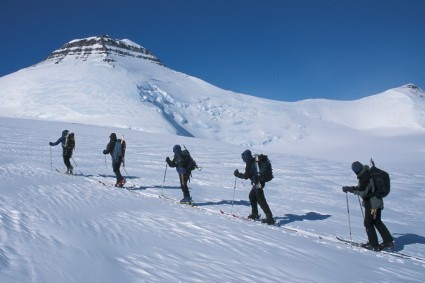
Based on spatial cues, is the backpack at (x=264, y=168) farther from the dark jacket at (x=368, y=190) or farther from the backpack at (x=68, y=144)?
the backpack at (x=68, y=144)

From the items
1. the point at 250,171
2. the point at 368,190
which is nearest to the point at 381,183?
the point at 368,190

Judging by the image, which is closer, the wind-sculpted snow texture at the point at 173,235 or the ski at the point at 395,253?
the wind-sculpted snow texture at the point at 173,235

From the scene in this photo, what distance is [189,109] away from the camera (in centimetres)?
7838

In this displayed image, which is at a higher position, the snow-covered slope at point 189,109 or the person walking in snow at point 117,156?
the snow-covered slope at point 189,109

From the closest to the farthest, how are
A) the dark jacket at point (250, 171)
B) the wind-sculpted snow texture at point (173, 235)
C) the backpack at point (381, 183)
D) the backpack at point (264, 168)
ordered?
the wind-sculpted snow texture at point (173, 235) → the backpack at point (381, 183) → the backpack at point (264, 168) → the dark jacket at point (250, 171)

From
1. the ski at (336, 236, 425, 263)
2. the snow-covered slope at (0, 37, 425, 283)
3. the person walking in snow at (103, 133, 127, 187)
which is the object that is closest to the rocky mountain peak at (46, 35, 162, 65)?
the snow-covered slope at (0, 37, 425, 283)

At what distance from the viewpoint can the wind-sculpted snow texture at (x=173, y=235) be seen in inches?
164

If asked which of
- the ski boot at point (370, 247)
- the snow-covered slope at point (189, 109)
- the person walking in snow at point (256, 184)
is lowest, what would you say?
the ski boot at point (370, 247)

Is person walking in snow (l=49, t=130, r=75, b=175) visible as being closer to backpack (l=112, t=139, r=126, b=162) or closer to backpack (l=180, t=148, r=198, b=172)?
backpack (l=112, t=139, r=126, b=162)

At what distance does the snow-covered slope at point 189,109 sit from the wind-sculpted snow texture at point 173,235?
4870cm

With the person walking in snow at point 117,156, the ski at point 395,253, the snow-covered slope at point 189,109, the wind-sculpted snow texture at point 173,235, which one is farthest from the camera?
the snow-covered slope at point 189,109

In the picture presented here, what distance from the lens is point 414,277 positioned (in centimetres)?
565

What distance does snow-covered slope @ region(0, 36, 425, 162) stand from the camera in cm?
6769

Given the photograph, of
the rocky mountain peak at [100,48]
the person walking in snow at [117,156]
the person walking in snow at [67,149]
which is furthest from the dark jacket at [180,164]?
the rocky mountain peak at [100,48]
